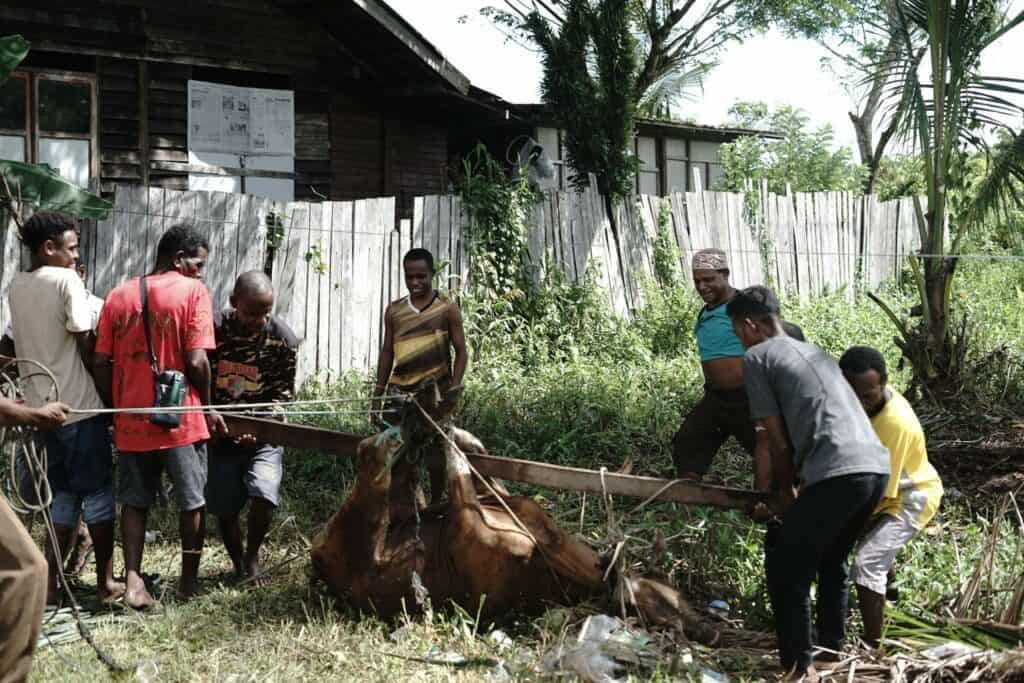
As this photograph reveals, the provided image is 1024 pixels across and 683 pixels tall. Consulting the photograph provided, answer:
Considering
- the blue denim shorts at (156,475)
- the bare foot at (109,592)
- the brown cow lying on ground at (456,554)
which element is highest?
the blue denim shorts at (156,475)

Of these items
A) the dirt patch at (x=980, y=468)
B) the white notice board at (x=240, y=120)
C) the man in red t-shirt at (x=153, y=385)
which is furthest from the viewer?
the white notice board at (x=240, y=120)

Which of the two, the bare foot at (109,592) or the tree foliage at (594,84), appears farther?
the tree foliage at (594,84)

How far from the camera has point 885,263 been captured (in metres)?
15.2

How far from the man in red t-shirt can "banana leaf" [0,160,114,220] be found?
2.57 meters

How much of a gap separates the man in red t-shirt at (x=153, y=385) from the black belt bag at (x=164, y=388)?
0.02 metres

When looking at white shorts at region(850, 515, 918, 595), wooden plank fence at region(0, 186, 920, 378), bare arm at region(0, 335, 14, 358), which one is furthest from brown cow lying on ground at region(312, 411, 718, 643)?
wooden plank fence at region(0, 186, 920, 378)

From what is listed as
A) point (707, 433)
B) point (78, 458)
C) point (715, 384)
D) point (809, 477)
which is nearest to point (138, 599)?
point (78, 458)

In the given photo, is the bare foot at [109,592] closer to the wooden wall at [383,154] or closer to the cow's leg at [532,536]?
the cow's leg at [532,536]

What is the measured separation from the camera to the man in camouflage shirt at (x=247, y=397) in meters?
5.81

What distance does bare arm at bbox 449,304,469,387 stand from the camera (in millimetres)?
6219

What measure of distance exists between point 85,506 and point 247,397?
96 cm

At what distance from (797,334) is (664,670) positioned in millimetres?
1706

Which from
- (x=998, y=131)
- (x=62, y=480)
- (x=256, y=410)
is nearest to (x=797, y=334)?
(x=256, y=410)

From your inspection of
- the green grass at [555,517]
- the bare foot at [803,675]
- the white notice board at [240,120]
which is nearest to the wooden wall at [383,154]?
the white notice board at [240,120]
